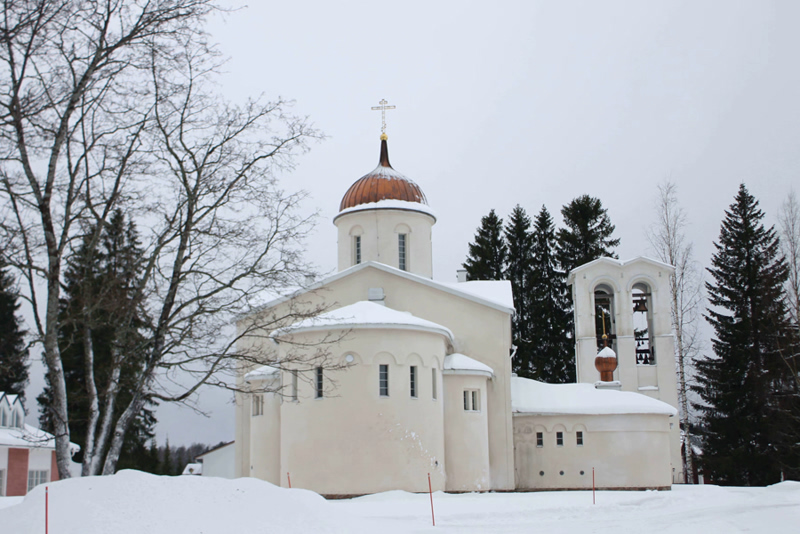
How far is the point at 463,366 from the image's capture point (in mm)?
24234

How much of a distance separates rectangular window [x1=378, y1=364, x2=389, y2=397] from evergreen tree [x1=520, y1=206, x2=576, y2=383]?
23.4m

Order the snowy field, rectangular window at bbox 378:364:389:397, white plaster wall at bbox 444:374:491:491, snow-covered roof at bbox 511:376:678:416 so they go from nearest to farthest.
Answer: the snowy field < rectangular window at bbox 378:364:389:397 < white plaster wall at bbox 444:374:491:491 < snow-covered roof at bbox 511:376:678:416

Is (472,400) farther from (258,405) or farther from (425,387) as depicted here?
(258,405)

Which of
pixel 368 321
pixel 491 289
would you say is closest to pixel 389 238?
pixel 491 289

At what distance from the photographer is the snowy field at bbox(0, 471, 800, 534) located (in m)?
11.0

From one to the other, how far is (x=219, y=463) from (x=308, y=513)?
90.1 ft

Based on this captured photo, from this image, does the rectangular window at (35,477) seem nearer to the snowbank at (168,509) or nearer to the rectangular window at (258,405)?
the rectangular window at (258,405)

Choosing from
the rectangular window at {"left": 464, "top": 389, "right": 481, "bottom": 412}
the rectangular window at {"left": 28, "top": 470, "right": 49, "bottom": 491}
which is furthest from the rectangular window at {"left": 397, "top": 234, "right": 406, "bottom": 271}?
the rectangular window at {"left": 28, "top": 470, "right": 49, "bottom": 491}

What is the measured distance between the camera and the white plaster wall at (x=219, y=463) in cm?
3869

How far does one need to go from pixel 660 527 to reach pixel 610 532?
112 cm

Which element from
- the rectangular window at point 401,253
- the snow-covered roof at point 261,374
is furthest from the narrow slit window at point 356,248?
the snow-covered roof at point 261,374

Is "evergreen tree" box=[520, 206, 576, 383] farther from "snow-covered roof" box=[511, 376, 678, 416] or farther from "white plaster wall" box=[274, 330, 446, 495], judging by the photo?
"white plaster wall" box=[274, 330, 446, 495]

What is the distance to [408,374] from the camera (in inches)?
881

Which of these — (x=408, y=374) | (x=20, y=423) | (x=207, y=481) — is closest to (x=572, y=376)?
(x=408, y=374)
